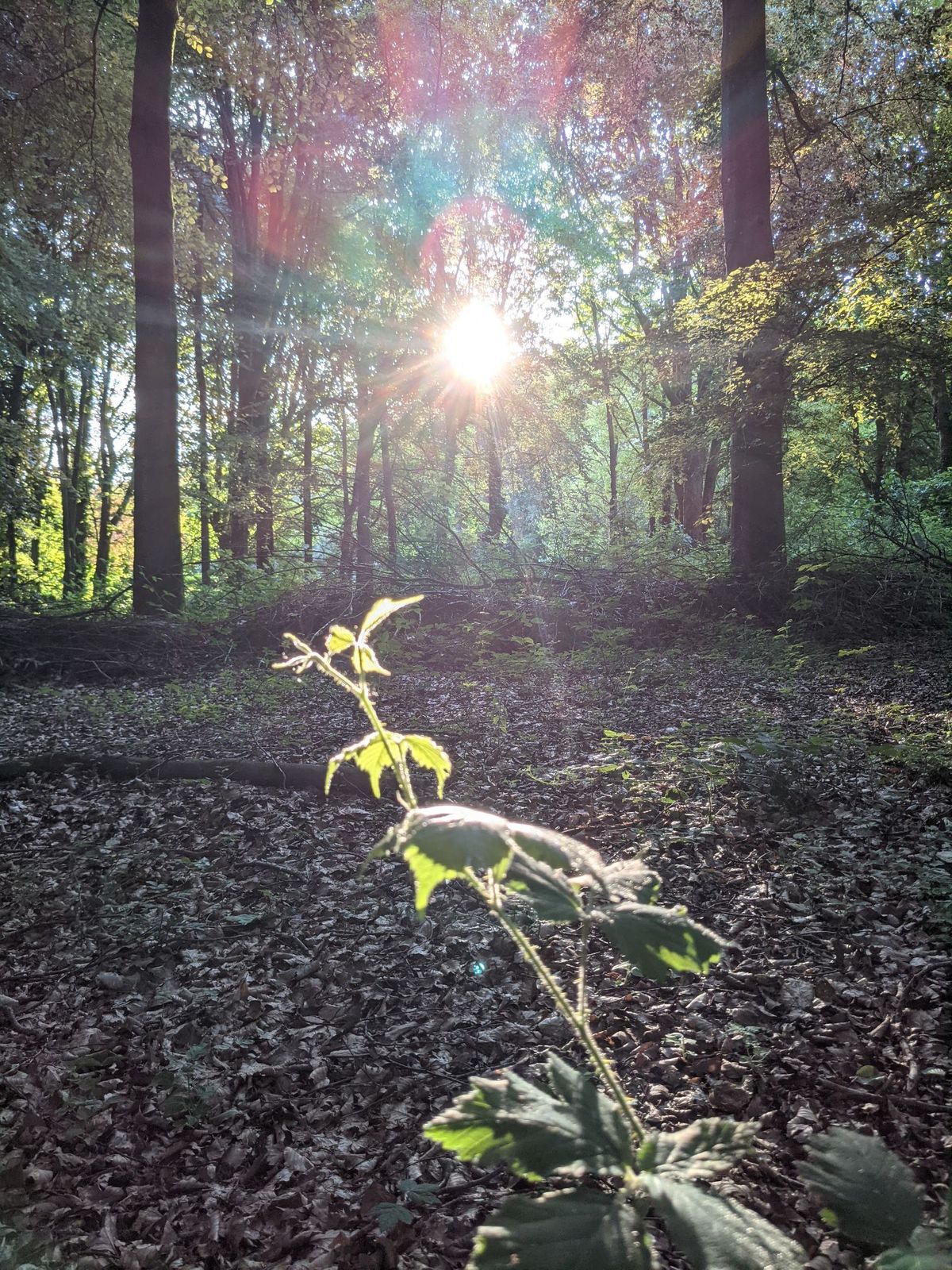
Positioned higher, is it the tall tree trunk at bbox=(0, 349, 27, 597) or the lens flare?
the lens flare

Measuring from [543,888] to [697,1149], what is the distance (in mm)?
368

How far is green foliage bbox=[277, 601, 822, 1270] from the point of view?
706 millimetres

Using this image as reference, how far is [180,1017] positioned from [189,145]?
12.8 m

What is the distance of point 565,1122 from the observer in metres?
0.79

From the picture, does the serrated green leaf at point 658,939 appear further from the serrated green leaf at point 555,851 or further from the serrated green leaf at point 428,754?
the serrated green leaf at point 428,754

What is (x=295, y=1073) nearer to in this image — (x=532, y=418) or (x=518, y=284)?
(x=532, y=418)

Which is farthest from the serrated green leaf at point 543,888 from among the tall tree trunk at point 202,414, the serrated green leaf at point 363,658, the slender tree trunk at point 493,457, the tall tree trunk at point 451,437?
the tall tree trunk at point 451,437

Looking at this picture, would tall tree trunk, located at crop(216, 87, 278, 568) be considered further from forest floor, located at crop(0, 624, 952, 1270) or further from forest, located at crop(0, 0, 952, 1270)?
forest floor, located at crop(0, 624, 952, 1270)

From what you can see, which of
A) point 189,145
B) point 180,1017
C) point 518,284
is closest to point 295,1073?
point 180,1017

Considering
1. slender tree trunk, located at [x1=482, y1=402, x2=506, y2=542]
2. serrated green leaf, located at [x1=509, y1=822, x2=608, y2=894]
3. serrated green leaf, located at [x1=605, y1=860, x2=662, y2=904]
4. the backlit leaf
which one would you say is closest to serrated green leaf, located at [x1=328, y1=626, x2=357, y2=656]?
the backlit leaf

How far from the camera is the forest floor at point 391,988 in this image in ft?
5.40

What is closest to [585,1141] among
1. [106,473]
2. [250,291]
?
[250,291]

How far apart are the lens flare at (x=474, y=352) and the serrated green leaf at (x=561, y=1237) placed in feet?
54.3

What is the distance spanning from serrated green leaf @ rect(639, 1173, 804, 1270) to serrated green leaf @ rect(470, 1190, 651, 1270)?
0.04m
